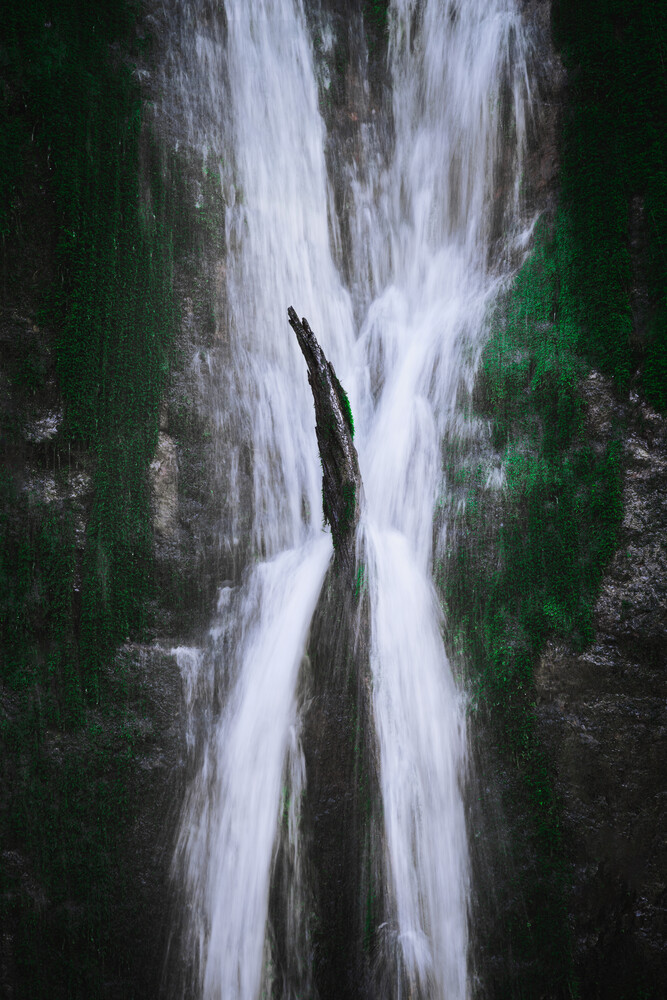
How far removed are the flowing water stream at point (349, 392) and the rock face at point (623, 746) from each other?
78cm

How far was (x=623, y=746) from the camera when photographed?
4922mm

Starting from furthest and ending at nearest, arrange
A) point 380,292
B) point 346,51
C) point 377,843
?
1. point 346,51
2. point 380,292
3. point 377,843

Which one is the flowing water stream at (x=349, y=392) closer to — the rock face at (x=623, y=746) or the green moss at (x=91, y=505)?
the green moss at (x=91, y=505)

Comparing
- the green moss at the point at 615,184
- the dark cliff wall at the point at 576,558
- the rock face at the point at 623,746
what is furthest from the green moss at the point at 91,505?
the green moss at the point at 615,184

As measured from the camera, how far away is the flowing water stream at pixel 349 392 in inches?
189

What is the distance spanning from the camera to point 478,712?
16.9 feet

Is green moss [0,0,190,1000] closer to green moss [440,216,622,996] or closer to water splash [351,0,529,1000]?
water splash [351,0,529,1000]

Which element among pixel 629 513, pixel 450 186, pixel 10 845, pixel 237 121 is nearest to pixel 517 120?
pixel 450 186

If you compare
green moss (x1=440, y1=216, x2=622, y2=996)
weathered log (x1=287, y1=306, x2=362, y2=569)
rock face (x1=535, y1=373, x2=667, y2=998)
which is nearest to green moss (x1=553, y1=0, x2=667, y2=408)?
green moss (x1=440, y1=216, x2=622, y2=996)

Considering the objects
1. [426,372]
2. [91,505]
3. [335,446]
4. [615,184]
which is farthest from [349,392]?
[615,184]

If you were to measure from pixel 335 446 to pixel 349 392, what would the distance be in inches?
64.7

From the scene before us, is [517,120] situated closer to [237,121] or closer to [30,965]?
[237,121]

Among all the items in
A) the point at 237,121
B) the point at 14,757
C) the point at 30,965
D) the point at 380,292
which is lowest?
the point at 30,965

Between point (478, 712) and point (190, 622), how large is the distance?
2.30m
